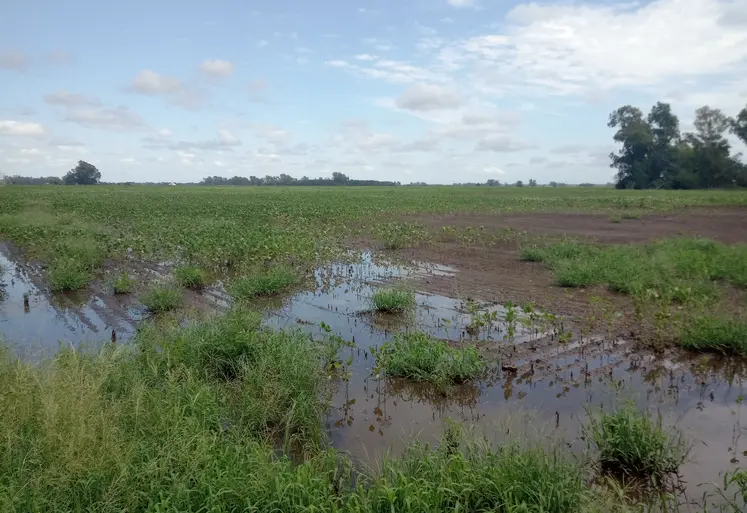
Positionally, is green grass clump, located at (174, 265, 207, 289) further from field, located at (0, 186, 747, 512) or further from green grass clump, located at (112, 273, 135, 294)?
green grass clump, located at (112, 273, 135, 294)

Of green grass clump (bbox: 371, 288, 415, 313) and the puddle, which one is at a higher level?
green grass clump (bbox: 371, 288, 415, 313)

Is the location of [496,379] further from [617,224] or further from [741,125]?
[741,125]

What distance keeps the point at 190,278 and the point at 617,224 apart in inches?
726

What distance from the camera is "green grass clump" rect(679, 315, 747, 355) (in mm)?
6562

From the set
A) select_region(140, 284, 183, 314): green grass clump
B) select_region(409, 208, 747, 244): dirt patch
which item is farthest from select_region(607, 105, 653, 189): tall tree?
select_region(140, 284, 183, 314): green grass clump

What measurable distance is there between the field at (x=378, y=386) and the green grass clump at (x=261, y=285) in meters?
0.06

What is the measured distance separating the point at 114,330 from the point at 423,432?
222 inches

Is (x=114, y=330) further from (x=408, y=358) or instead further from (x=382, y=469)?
(x=382, y=469)

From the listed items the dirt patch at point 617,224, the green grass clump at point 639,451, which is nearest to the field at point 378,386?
the green grass clump at point 639,451

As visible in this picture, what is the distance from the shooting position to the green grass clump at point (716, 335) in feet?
21.5

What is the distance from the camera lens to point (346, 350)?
23.4 ft

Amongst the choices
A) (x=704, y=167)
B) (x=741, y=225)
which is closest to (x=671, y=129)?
(x=704, y=167)

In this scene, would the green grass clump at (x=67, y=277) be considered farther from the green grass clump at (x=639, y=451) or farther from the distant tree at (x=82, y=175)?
the distant tree at (x=82, y=175)

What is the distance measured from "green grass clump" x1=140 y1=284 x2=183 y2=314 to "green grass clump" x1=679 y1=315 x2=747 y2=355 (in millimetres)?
8364
